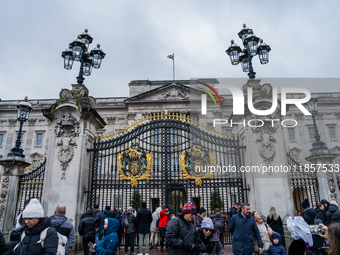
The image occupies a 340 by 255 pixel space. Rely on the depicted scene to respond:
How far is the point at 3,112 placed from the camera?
3894 cm

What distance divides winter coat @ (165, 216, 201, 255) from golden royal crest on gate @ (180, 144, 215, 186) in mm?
5795

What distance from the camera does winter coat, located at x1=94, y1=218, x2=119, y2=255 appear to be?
5.70m

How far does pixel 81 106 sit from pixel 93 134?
1444 millimetres

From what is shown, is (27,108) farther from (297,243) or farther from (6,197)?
(297,243)

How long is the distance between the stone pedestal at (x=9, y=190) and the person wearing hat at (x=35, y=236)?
27.9 ft

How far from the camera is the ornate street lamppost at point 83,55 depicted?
10992 mm

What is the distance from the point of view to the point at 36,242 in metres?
A: 3.31

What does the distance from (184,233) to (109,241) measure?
248 cm

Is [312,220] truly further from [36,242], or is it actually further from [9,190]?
[9,190]

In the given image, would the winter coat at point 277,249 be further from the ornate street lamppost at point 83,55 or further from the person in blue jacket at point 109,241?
the ornate street lamppost at point 83,55

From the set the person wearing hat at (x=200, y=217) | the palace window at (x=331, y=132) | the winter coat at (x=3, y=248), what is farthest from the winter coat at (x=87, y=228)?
the palace window at (x=331, y=132)

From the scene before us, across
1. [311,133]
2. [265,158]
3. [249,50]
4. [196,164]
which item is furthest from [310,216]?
[311,133]

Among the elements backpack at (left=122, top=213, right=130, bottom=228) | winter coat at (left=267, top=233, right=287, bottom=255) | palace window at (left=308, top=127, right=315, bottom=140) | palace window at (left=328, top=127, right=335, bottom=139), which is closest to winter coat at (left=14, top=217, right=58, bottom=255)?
winter coat at (left=267, top=233, right=287, bottom=255)

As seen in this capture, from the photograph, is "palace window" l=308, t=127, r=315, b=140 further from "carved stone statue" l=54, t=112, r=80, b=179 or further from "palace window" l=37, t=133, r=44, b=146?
"palace window" l=37, t=133, r=44, b=146
